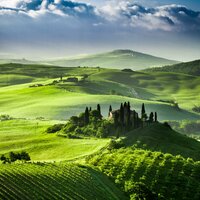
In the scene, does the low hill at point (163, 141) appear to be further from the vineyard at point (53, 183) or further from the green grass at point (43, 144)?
the vineyard at point (53, 183)

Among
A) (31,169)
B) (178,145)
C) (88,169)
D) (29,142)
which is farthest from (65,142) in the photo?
(31,169)

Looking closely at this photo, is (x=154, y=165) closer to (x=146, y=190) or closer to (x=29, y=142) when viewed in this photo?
(x=146, y=190)

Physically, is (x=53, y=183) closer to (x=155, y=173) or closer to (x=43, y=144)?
(x=155, y=173)

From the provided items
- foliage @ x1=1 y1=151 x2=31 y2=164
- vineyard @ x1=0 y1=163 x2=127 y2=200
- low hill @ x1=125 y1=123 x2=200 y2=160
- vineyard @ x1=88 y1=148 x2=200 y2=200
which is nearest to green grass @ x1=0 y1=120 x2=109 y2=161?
low hill @ x1=125 y1=123 x2=200 y2=160

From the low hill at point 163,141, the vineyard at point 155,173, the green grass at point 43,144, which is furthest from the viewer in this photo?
the green grass at point 43,144

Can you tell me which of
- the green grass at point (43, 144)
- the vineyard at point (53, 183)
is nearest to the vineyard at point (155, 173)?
the vineyard at point (53, 183)

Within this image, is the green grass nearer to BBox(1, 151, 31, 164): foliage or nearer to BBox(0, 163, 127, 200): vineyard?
BBox(1, 151, 31, 164): foliage
